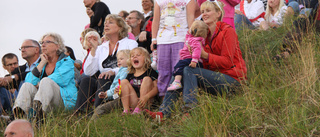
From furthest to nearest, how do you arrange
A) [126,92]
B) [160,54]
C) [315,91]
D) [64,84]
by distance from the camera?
[64,84] < [160,54] < [126,92] < [315,91]

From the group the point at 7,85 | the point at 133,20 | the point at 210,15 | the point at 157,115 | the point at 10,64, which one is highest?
the point at 210,15

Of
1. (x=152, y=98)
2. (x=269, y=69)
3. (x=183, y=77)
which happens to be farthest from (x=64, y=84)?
(x=269, y=69)

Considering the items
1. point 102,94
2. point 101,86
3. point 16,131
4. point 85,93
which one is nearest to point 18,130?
point 16,131

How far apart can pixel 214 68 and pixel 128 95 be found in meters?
1.15

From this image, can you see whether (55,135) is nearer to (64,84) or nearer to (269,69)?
(64,84)

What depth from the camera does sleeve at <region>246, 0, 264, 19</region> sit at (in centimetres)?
960

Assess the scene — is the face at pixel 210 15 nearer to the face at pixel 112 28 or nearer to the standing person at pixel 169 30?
the standing person at pixel 169 30

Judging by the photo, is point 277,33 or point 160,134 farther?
point 277,33

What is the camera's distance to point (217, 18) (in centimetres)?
580

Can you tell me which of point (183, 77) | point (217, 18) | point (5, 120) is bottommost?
point (5, 120)

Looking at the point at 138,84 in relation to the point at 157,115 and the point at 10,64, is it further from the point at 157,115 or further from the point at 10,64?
the point at 10,64

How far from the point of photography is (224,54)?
535 cm

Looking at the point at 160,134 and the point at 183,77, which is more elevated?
the point at 183,77

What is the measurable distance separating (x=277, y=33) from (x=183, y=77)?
3370 mm
